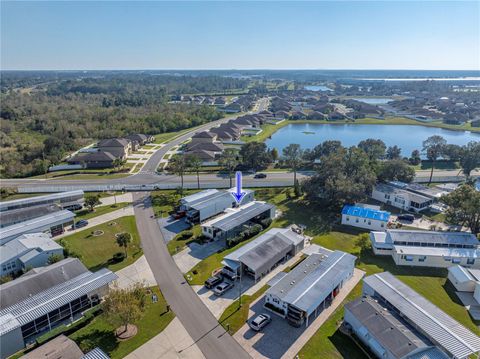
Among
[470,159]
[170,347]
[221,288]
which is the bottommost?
[170,347]

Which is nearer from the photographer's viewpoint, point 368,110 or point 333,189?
point 333,189

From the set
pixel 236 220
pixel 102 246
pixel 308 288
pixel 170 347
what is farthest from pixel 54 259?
pixel 308 288

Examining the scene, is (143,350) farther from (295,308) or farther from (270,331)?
(295,308)

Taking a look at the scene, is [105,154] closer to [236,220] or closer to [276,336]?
[236,220]

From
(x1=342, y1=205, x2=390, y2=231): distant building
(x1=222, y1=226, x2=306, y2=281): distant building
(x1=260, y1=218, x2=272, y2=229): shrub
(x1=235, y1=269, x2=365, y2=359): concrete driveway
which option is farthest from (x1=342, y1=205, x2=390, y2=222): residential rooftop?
(x1=235, y1=269, x2=365, y2=359): concrete driveway

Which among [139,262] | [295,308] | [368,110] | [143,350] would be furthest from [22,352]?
[368,110]

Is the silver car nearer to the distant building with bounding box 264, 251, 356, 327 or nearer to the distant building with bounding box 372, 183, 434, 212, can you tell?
the distant building with bounding box 264, 251, 356, 327
